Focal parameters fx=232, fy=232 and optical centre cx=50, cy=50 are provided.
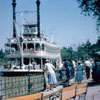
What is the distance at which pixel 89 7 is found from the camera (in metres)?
17.0

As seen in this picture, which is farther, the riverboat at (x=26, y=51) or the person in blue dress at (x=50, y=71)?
the riverboat at (x=26, y=51)

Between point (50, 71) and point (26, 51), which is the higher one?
point (26, 51)

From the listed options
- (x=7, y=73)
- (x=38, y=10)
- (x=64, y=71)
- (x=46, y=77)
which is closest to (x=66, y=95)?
(x=46, y=77)

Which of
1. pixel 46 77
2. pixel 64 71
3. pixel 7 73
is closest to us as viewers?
pixel 46 77

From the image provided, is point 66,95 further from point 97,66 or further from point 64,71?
point 97,66

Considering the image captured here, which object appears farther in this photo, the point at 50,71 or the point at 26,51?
the point at 26,51

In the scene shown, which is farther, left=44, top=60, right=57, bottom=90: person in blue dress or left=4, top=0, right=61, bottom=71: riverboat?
left=4, top=0, right=61, bottom=71: riverboat

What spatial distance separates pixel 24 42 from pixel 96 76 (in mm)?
24174

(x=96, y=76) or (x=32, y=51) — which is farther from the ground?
(x=32, y=51)

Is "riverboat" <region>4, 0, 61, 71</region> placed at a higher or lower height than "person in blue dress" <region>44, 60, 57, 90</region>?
higher

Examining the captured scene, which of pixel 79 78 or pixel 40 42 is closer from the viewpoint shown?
pixel 79 78

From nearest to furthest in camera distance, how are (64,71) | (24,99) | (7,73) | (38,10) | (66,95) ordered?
(24,99), (66,95), (64,71), (7,73), (38,10)

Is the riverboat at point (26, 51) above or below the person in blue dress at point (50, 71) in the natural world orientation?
above

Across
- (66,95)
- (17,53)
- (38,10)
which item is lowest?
(66,95)
